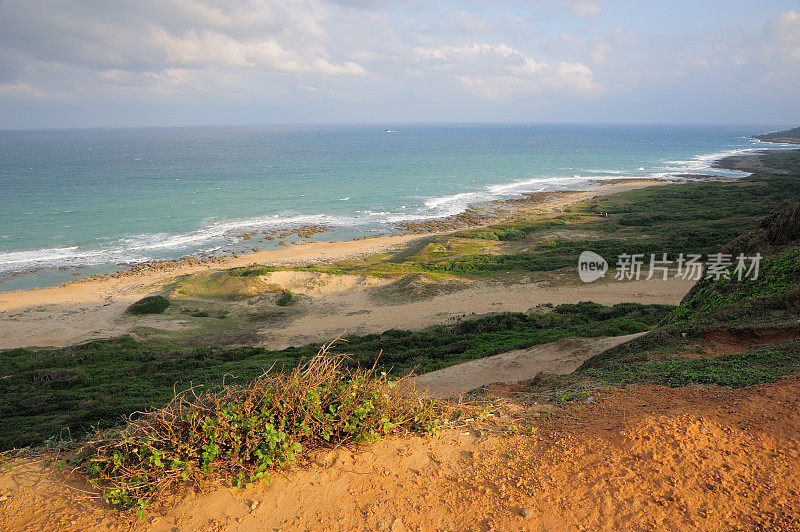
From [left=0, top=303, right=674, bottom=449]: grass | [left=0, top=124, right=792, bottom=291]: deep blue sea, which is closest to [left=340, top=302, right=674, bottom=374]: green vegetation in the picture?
[left=0, top=303, right=674, bottom=449]: grass

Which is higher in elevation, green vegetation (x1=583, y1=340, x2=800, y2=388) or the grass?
green vegetation (x1=583, y1=340, x2=800, y2=388)

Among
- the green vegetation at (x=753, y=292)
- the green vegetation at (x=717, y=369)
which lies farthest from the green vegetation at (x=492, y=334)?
the green vegetation at (x=717, y=369)

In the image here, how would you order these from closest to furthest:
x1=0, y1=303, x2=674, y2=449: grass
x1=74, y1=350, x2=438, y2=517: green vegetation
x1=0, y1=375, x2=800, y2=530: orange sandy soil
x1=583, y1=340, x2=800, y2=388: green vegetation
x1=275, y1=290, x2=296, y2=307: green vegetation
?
x1=0, y1=375, x2=800, y2=530: orange sandy soil, x1=74, y1=350, x2=438, y2=517: green vegetation, x1=583, y1=340, x2=800, y2=388: green vegetation, x1=0, y1=303, x2=674, y2=449: grass, x1=275, y1=290, x2=296, y2=307: green vegetation

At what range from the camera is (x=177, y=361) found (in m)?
17.2

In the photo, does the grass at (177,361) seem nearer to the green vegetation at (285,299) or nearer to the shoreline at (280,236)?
the green vegetation at (285,299)

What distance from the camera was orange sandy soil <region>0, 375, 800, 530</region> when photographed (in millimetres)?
4117

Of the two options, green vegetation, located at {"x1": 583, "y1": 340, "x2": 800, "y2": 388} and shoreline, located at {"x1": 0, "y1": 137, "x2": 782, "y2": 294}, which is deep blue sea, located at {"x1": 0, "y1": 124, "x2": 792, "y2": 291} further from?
green vegetation, located at {"x1": 583, "y1": 340, "x2": 800, "y2": 388}

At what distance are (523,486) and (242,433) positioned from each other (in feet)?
9.17

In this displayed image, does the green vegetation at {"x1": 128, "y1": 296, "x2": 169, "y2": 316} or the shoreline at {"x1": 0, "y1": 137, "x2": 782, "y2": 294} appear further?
the shoreline at {"x1": 0, "y1": 137, "x2": 782, "y2": 294}

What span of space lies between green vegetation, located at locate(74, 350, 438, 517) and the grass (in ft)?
22.4

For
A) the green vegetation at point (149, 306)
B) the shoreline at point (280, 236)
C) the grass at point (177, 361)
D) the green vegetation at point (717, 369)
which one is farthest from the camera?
the shoreline at point (280, 236)

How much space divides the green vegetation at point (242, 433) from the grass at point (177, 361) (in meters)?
6.82

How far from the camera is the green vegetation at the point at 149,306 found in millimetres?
25062

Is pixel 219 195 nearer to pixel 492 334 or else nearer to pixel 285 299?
pixel 285 299
